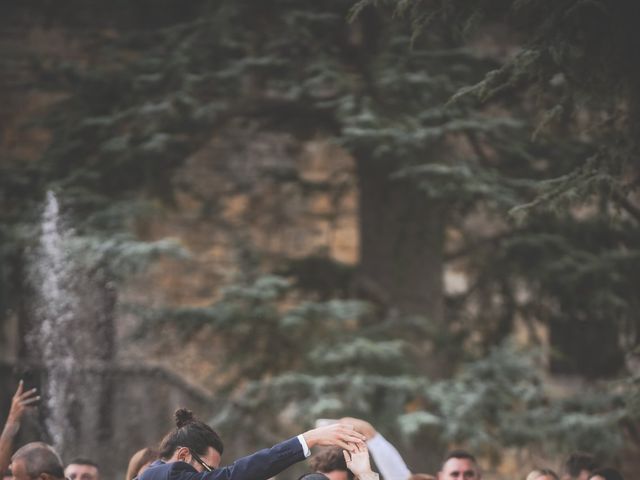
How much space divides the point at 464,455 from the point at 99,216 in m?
5.75

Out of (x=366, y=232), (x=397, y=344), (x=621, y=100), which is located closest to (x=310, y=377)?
(x=397, y=344)

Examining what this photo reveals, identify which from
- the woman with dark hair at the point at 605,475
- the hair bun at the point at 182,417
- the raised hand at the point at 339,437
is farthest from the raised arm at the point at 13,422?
the woman with dark hair at the point at 605,475

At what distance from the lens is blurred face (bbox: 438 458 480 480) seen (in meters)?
7.55

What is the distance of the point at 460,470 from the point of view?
7.57 m

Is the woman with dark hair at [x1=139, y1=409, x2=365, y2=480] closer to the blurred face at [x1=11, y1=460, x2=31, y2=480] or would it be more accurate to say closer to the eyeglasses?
the eyeglasses

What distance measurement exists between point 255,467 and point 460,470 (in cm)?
314

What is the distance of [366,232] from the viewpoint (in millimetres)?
13273

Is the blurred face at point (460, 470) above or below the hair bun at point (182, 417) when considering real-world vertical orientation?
below

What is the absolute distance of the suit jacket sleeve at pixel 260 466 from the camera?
4758 mm

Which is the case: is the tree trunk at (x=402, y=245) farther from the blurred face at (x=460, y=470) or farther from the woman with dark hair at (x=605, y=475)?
the woman with dark hair at (x=605, y=475)

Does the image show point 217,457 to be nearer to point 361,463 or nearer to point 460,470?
point 361,463

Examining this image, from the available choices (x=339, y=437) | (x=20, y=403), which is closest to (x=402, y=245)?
(x=20, y=403)

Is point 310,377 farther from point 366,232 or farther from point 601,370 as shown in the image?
point 601,370

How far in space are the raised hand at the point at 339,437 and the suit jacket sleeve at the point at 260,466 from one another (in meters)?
0.17
